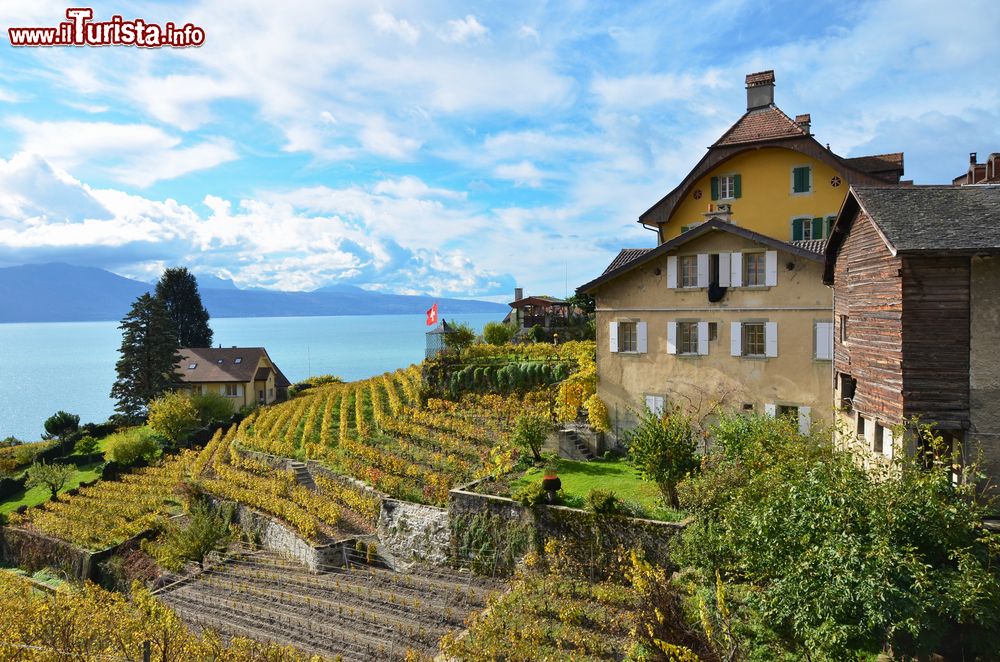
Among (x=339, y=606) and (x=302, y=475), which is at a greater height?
(x=302, y=475)

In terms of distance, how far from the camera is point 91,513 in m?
28.2

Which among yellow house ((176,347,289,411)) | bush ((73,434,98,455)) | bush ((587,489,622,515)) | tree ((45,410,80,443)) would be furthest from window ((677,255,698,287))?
tree ((45,410,80,443))

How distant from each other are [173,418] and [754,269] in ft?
112

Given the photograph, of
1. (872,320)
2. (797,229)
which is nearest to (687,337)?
(872,320)

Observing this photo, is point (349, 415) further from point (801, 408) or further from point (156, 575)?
point (801, 408)

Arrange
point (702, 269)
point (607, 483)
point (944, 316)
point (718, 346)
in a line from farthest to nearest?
point (702, 269) < point (718, 346) < point (607, 483) < point (944, 316)

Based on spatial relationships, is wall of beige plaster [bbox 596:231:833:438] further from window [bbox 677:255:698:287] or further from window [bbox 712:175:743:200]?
window [bbox 712:175:743:200]

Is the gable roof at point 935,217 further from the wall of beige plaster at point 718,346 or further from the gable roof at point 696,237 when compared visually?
the wall of beige plaster at point 718,346

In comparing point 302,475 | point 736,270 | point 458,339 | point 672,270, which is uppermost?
point 672,270

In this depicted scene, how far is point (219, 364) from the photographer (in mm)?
56250

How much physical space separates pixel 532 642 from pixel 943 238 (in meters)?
11.6

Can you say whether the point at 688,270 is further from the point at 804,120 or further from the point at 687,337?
the point at 804,120

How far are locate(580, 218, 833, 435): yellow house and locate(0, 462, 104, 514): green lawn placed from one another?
3004 centimetres

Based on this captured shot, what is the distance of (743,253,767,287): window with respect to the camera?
2141 cm
